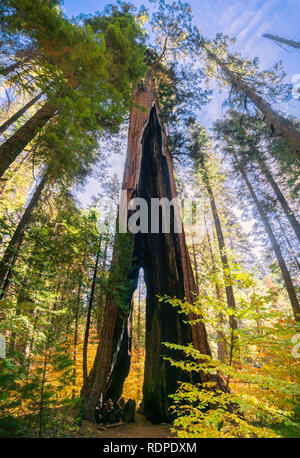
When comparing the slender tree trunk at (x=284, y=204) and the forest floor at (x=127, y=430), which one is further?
the slender tree trunk at (x=284, y=204)

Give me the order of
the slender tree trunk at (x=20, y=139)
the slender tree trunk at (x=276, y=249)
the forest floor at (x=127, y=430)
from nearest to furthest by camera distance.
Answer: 1. the slender tree trunk at (x=20, y=139)
2. the forest floor at (x=127, y=430)
3. the slender tree trunk at (x=276, y=249)

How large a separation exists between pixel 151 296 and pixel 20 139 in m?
5.94

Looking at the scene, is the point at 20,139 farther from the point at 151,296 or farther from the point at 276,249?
the point at 276,249

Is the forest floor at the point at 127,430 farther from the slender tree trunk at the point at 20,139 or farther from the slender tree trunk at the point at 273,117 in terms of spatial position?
the slender tree trunk at the point at 273,117

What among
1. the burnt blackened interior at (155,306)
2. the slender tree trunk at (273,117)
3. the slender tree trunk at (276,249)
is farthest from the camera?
the slender tree trunk at (276,249)

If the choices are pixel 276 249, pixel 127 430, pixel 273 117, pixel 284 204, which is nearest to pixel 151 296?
pixel 127 430

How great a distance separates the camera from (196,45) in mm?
8320

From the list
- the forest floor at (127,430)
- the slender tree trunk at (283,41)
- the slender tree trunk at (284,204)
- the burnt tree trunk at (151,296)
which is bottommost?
the forest floor at (127,430)

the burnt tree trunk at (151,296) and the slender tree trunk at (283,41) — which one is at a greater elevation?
the slender tree trunk at (283,41)

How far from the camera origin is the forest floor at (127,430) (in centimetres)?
382

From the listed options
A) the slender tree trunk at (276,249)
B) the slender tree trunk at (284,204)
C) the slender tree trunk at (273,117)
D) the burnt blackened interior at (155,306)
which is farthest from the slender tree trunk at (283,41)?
the burnt blackened interior at (155,306)

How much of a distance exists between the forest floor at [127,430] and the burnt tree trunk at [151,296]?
26cm

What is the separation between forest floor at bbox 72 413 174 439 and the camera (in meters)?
3.82

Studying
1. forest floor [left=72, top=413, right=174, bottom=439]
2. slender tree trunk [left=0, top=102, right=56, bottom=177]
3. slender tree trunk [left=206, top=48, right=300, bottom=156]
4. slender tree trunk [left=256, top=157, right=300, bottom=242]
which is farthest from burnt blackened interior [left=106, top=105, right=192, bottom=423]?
slender tree trunk [left=256, top=157, right=300, bottom=242]
